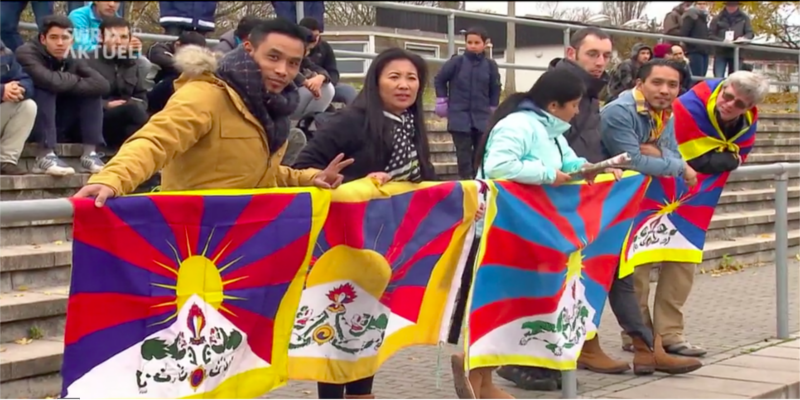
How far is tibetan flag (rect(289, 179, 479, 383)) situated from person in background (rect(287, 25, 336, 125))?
14.3ft

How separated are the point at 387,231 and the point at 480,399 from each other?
140 centimetres

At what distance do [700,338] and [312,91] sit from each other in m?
3.74

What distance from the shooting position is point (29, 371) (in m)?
5.82

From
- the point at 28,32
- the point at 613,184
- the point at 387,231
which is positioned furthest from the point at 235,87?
the point at 28,32

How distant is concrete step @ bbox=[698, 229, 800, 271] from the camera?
40.1 feet

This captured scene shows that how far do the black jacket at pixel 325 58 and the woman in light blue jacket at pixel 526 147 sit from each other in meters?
4.54

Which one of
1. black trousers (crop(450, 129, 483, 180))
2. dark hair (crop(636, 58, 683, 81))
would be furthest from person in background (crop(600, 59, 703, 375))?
black trousers (crop(450, 129, 483, 180))

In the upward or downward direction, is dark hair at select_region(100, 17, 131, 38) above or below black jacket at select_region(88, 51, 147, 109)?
above

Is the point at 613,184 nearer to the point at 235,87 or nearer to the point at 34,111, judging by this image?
the point at 235,87

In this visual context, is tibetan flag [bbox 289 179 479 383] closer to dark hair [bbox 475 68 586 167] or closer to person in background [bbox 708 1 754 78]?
dark hair [bbox 475 68 586 167]

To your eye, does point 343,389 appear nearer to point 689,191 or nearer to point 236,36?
point 689,191

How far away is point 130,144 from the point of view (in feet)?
12.1

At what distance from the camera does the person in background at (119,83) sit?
8.83m

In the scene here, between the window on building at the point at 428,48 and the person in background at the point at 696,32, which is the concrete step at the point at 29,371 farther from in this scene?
the person in background at the point at 696,32
